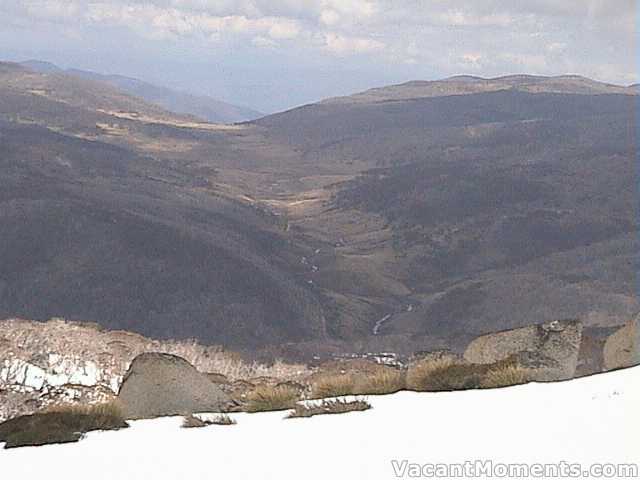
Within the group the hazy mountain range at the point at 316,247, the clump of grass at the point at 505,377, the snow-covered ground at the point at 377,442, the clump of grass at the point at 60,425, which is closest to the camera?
the snow-covered ground at the point at 377,442

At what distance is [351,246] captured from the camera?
11169cm

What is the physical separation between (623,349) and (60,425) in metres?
8.81

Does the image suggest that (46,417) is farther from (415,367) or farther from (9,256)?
(9,256)

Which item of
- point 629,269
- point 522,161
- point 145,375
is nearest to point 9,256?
point 629,269

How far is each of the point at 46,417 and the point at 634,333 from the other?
925 cm

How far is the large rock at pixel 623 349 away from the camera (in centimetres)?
1259

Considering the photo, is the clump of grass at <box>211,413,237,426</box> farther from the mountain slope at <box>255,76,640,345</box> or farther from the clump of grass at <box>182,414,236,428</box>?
the mountain slope at <box>255,76,640,345</box>

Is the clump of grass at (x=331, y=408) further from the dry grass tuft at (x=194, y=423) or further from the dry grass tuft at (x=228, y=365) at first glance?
the dry grass tuft at (x=228, y=365)

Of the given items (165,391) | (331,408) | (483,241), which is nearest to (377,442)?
(331,408)

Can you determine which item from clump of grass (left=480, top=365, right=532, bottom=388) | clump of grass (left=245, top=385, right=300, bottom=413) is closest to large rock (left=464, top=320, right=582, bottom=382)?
clump of grass (left=480, top=365, right=532, bottom=388)

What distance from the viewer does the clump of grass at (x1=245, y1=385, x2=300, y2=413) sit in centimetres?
1040

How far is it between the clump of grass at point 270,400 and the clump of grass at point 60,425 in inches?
67.7

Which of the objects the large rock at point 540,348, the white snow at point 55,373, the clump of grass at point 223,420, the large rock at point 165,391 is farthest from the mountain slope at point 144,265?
the clump of grass at point 223,420

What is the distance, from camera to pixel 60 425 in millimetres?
9148
